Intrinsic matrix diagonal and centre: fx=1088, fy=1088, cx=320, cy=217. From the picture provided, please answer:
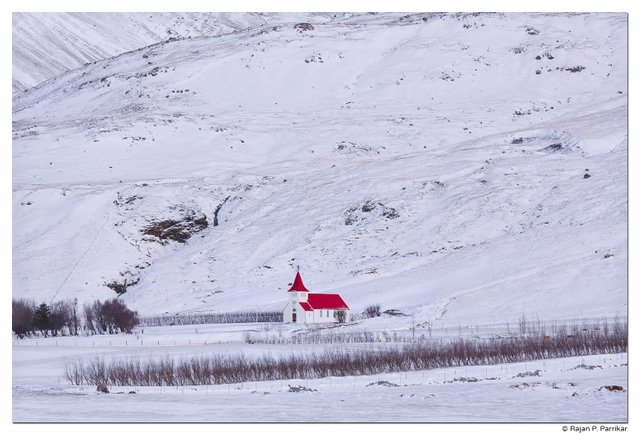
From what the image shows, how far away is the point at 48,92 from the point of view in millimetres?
153500

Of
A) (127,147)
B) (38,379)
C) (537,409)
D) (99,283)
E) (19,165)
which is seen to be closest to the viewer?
(537,409)

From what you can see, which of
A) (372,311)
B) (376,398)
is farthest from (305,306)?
(376,398)

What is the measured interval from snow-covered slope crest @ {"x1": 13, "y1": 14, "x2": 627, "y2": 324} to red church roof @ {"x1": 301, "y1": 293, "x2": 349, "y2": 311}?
5.87 ft

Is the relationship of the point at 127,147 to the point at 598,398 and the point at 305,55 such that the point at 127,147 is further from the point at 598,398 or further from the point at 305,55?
the point at 598,398

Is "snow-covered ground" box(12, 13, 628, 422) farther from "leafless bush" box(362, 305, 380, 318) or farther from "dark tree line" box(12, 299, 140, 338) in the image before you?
"dark tree line" box(12, 299, 140, 338)

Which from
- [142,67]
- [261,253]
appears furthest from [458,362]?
[142,67]

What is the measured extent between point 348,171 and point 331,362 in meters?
65.6

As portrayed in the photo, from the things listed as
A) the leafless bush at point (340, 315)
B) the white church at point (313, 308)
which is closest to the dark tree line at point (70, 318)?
the white church at point (313, 308)

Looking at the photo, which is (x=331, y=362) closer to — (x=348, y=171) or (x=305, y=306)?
(x=305, y=306)

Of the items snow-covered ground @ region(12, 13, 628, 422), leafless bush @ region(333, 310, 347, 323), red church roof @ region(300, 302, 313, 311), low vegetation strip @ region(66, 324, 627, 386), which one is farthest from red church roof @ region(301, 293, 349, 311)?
low vegetation strip @ region(66, 324, 627, 386)

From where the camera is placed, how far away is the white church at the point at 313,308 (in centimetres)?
6981

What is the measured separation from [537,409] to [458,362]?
511 inches

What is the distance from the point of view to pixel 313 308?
232 feet

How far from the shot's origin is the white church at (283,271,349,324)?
6981cm
